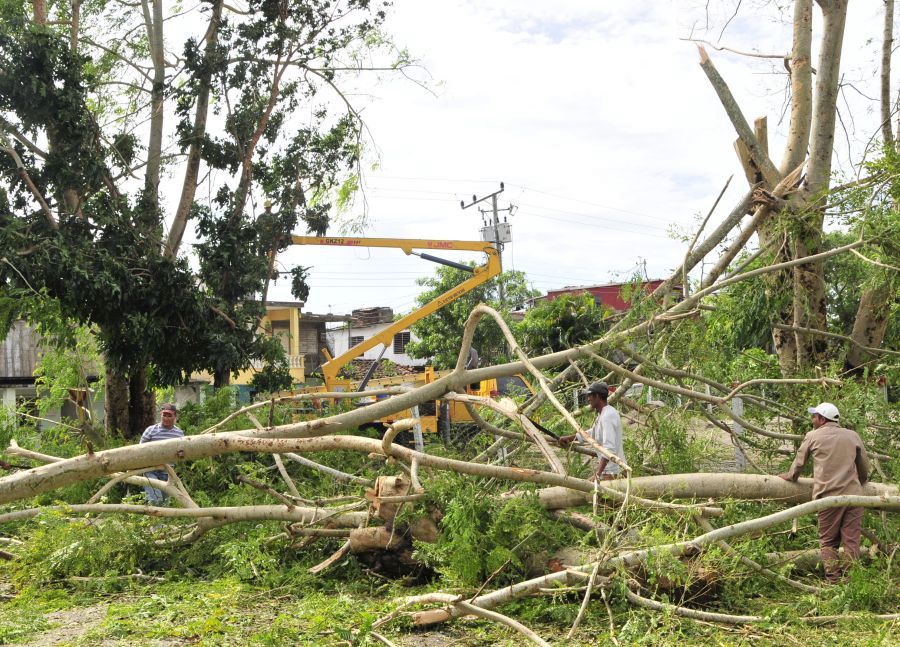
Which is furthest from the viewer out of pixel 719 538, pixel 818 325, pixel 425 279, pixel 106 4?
pixel 425 279

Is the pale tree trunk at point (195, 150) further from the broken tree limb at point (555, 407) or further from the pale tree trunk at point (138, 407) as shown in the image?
the broken tree limb at point (555, 407)

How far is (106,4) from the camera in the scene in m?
12.8

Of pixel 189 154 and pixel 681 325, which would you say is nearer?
pixel 681 325

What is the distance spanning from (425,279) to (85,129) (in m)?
19.2

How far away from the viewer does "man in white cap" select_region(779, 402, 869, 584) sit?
16.3 feet

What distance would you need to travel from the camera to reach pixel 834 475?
205 inches

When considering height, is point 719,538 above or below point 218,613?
above

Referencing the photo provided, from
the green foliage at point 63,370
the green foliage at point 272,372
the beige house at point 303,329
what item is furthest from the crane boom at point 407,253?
the beige house at point 303,329

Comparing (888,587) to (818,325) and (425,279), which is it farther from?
(425,279)

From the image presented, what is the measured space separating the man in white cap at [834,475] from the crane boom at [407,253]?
7.29m

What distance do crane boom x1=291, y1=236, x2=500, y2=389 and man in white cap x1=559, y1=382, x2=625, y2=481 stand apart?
6.39 m

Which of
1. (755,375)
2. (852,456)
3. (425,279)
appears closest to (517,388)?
(755,375)

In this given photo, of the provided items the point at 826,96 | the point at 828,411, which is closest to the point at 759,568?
the point at 828,411

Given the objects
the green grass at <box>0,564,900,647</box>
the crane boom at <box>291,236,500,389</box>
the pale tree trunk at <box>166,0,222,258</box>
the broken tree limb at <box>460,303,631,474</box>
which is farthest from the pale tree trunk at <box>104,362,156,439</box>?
the broken tree limb at <box>460,303,631,474</box>
